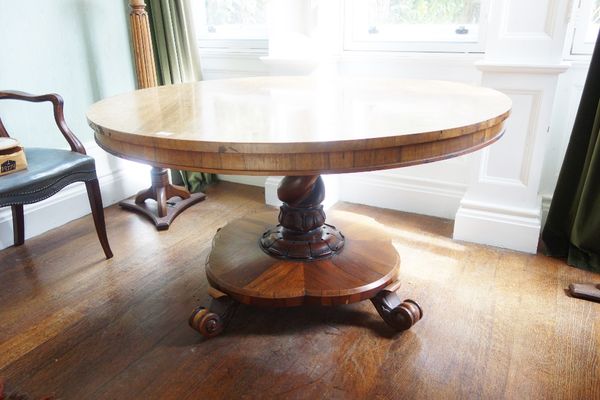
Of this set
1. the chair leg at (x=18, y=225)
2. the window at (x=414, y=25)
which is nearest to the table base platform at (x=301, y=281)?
the chair leg at (x=18, y=225)

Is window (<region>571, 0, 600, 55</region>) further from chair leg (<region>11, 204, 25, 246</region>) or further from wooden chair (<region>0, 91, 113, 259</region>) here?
chair leg (<region>11, 204, 25, 246</region>)

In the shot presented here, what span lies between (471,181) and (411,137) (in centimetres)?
126

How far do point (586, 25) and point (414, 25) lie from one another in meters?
0.74

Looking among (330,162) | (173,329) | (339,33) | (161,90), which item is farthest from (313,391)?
(339,33)

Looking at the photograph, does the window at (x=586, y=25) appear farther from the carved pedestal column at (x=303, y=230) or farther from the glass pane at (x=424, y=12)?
the carved pedestal column at (x=303, y=230)

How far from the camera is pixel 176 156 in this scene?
93 centimetres

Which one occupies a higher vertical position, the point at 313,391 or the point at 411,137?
the point at 411,137

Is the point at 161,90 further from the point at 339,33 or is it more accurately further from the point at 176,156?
the point at 339,33

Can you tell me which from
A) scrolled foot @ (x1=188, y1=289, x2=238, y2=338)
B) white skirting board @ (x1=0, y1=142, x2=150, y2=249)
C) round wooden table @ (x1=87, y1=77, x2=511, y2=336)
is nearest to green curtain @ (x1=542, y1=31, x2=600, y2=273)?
round wooden table @ (x1=87, y1=77, x2=511, y2=336)

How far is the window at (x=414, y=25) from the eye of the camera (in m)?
2.13

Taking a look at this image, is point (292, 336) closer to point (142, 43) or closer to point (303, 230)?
point (303, 230)

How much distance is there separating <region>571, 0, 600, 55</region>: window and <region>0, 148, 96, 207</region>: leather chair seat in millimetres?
2092

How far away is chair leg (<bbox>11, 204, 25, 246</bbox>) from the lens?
2.01m

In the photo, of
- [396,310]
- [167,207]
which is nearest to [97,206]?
[167,207]
